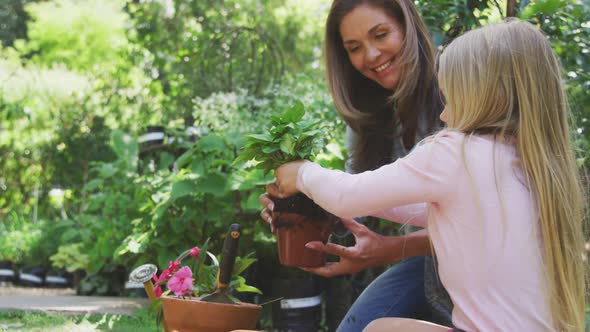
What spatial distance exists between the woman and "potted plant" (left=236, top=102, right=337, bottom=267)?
0.13ft

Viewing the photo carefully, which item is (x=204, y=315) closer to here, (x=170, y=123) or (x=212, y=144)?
(x=212, y=144)

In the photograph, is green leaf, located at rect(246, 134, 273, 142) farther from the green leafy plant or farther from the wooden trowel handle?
the wooden trowel handle

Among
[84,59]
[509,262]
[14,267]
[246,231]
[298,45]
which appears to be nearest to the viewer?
[509,262]

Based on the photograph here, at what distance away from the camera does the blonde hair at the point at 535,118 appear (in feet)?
4.45

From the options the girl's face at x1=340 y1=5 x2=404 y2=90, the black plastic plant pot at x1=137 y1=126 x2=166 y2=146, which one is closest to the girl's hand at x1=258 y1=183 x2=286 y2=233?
the girl's face at x1=340 y1=5 x2=404 y2=90

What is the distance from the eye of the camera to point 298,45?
7617 mm

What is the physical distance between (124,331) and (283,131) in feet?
4.03

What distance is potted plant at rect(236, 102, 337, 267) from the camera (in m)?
1.60

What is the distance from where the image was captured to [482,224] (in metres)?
1.35

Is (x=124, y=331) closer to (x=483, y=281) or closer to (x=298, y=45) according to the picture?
(x=483, y=281)

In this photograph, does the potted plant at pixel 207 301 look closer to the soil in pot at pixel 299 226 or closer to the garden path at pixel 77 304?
the soil in pot at pixel 299 226

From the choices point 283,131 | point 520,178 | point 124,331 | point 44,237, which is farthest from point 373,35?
point 44,237

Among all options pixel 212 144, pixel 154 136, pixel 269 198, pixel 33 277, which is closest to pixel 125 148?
pixel 154 136

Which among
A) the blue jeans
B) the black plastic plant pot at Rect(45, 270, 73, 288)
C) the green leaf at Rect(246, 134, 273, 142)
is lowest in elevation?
the black plastic plant pot at Rect(45, 270, 73, 288)
